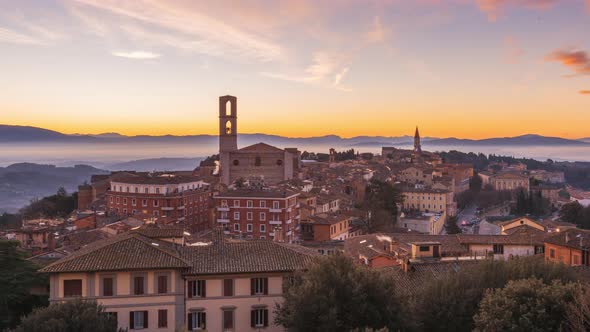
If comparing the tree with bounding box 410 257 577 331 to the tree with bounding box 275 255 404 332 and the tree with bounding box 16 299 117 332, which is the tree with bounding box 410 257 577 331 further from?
the tree with bounding box 16 299 117 332

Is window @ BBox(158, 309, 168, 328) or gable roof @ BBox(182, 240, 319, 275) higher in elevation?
gable roof @ BBox(182, 240, 319, 275)

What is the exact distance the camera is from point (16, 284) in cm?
1700

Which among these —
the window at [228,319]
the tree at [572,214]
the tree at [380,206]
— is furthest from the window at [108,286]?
the tree at [572,214]

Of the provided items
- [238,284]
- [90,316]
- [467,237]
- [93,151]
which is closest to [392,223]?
[467,237]

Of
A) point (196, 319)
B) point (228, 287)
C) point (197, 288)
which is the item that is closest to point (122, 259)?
point (197, 288)

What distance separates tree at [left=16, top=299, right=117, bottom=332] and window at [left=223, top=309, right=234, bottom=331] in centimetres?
389

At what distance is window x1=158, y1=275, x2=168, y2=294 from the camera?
610 inches

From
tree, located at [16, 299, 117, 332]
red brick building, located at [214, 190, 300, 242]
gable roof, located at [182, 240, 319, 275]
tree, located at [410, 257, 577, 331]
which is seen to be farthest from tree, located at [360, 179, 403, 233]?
tree, located at [16, 299, 117, 332]

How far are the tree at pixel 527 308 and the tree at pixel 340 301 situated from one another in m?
2.01

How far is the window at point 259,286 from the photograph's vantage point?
16.0 meters

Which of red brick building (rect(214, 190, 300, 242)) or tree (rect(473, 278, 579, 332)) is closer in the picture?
tree (rect(473, 278, 579, 332))

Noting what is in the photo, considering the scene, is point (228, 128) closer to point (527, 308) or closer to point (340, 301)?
point (340, 301)

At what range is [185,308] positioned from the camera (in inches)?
612

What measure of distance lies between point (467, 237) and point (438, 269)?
7.28 meters
